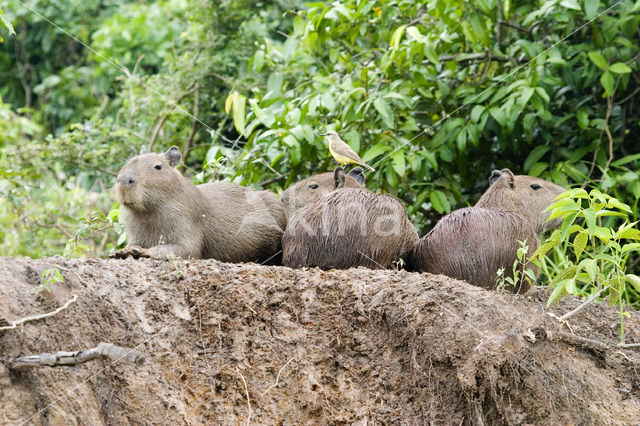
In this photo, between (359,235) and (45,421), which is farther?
(359,235)

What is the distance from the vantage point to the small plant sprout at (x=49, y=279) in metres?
3.50

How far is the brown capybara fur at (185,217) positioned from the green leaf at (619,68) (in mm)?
3067

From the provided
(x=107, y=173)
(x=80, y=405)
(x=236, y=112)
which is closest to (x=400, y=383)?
(x=80, y=405)

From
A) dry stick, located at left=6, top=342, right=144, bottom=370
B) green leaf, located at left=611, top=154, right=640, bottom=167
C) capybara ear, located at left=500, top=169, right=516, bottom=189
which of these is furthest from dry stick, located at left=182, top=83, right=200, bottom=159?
dry stick, located at left=6, top=342, right=144, bottom=370

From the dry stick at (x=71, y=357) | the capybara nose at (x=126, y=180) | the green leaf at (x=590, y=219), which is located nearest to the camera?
the dry stick at (x=71, y=357)

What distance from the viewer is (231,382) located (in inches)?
148

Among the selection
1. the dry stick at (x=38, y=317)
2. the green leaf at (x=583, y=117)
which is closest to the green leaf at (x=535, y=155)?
the green leaf at (x=583, y=117)

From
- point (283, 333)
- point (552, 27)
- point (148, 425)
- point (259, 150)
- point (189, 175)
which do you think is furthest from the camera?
point (189, 175)

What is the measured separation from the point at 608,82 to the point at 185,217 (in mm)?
3645

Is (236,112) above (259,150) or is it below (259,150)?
above

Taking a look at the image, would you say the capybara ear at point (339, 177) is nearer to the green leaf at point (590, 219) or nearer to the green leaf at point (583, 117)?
the green leaf at point (590, 219)

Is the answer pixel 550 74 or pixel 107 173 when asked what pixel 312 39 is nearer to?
pixel 550 74

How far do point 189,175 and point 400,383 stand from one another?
5.93 meters

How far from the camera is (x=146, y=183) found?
16.5ft
